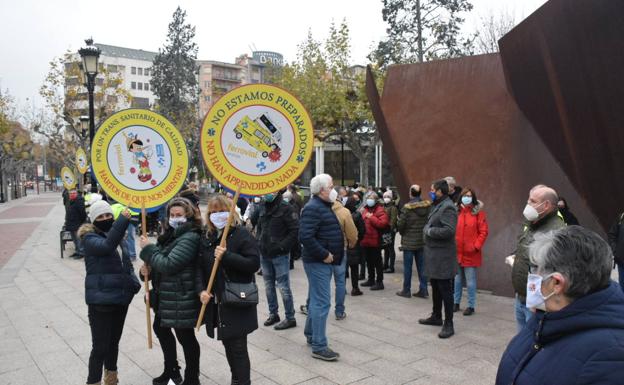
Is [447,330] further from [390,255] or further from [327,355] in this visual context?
[390,255]

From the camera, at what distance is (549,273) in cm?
185

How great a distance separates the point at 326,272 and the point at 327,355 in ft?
2.71

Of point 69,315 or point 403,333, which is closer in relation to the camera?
point 403,333

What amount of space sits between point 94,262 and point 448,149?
5.95 metres

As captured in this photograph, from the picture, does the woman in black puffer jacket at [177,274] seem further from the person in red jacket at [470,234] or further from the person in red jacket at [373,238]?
the person in red jacket at [373,238]

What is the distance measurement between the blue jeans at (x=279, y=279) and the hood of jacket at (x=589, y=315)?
4641 mm

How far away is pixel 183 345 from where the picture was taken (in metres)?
4.25

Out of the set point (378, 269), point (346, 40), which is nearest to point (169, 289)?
point (378, 269)

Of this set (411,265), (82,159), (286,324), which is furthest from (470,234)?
(82,159)

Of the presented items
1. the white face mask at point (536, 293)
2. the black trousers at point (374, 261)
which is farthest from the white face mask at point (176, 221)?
the black trousers at point (374, 261)

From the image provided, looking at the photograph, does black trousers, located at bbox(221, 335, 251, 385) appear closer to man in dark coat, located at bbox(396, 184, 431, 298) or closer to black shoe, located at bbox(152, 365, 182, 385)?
Result: black shoe, located at bbox(152, 365, 182, 385)

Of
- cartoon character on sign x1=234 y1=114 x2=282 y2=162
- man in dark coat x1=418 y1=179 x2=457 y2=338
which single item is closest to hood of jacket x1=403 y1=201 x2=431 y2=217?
man in dark coat x1=418 y1=179 x2=457 y2=338

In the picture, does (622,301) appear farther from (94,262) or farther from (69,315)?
(69,315)

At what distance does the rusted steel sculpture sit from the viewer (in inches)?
241
